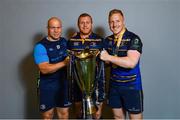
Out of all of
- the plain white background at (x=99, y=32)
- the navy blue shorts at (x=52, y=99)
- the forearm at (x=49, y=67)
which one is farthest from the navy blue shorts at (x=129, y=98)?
the plain white background at (x=99, y=32)

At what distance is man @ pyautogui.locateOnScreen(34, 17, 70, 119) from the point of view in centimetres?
213

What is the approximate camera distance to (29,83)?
292 centimetres

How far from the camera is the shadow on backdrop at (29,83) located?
290 cm

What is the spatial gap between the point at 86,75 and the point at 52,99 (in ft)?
2.06

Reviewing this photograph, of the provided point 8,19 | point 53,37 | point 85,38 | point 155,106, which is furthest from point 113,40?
point 8,19

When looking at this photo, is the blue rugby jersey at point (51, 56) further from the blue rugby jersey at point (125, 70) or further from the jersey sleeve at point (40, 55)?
the blue rugby jersey at point (125, 70)

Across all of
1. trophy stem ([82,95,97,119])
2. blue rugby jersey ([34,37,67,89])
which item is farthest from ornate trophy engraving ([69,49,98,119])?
blue rugby jersey ([34,37,67,89])

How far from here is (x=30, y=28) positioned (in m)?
2.86

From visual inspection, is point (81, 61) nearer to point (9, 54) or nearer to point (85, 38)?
point (85, 38)

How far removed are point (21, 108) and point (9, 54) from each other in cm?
61

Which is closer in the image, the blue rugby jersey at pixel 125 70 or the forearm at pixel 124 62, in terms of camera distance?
the forearm at pixel 124 62

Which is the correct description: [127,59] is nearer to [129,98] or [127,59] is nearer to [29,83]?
[129,98]

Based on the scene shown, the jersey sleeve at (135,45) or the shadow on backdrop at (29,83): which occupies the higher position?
the jersey sleeve at (135,45)

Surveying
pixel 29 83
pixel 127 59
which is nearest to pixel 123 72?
pixel 127 59
